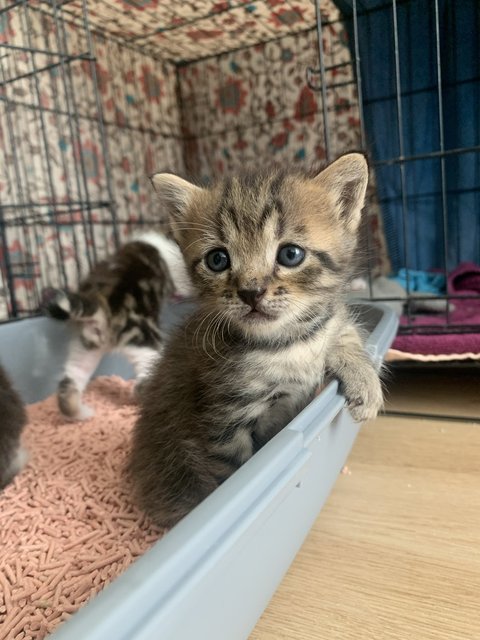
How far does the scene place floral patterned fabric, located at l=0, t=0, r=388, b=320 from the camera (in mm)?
2732

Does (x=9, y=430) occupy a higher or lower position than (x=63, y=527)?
higher

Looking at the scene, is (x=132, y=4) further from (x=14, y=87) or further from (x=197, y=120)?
(x=197, y=120)

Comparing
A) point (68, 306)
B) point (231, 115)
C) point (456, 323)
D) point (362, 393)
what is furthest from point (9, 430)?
point (231, 115)

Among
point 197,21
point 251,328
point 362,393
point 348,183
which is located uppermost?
point 197,21

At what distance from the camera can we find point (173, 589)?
51 centimetres

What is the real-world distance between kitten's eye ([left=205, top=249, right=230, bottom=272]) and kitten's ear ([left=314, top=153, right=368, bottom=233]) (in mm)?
259

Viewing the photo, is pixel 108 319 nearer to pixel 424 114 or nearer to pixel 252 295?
pixel 252 295

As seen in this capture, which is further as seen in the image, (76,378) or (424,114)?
(424,114)

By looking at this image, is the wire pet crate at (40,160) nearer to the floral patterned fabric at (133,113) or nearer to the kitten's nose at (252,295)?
the floral patterned fabric at (133,113)

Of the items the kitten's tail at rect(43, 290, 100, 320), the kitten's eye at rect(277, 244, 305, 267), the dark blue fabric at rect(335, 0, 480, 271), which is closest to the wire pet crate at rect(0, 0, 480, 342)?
the dark blue fabric at rect(335, 0, 480, 271)

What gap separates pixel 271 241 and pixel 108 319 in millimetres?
1162

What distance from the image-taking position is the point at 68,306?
1802 millimetres

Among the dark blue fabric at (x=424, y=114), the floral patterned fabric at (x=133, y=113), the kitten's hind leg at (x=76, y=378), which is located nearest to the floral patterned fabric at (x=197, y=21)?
the floral patterned fabric at (x=133, y=113)

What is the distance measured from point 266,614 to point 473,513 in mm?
555
